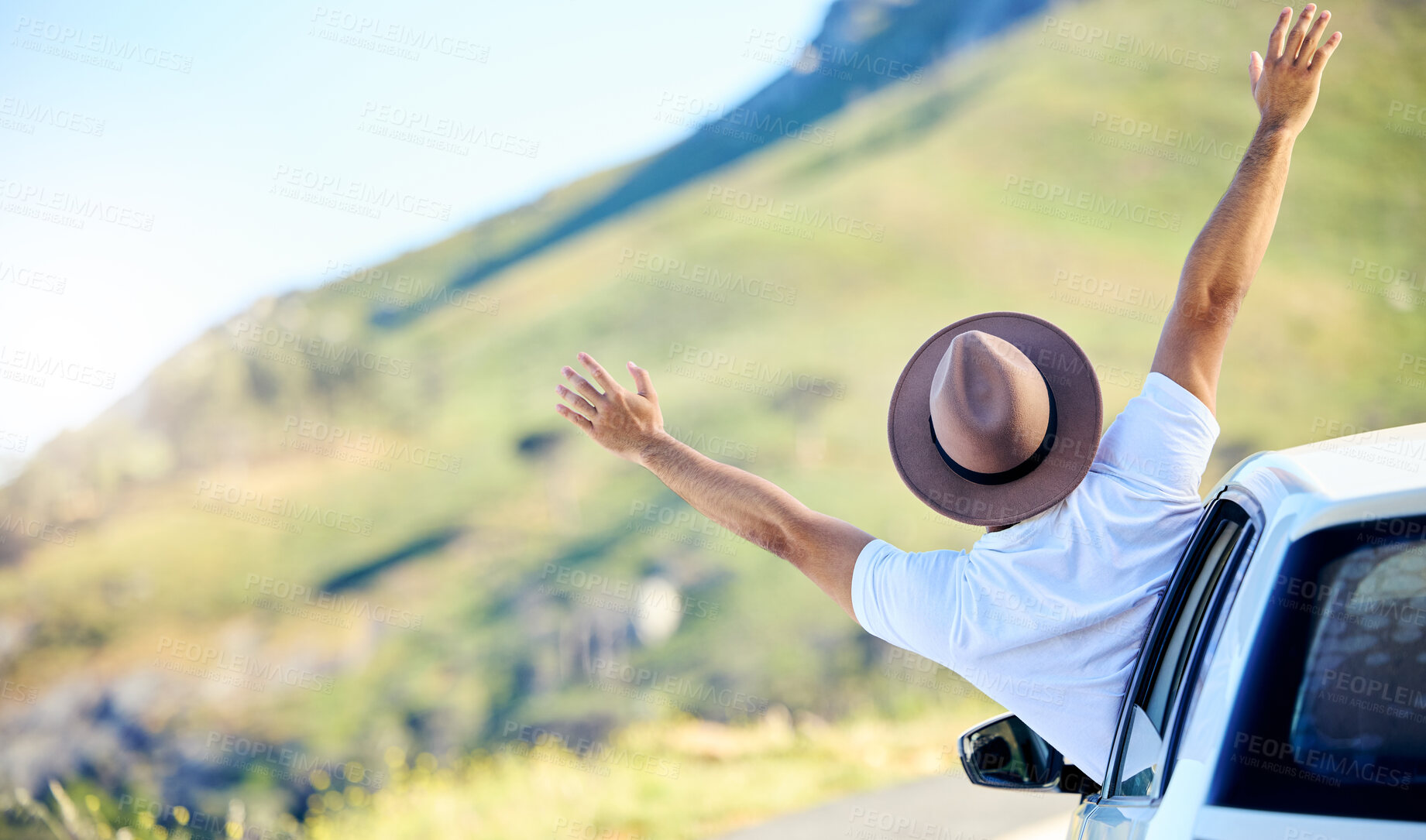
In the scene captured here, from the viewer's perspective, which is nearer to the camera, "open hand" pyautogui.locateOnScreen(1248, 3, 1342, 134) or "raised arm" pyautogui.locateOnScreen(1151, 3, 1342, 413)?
"raised arm" pyautogui.locateOnScreen(1151, 3, 1342, 413)

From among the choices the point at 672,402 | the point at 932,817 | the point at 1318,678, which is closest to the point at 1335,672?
the point at 1318,678

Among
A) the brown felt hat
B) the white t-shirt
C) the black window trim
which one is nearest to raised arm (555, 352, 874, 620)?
the white t-shirt

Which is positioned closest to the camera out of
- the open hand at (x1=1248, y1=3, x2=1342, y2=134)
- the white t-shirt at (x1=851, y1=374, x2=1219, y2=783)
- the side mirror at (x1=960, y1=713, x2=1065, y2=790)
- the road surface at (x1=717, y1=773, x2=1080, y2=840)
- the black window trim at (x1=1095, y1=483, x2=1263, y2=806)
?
the black window trim at (x1=1095, y1=483, x2=1263, y2=806)

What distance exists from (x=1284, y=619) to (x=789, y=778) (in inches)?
328

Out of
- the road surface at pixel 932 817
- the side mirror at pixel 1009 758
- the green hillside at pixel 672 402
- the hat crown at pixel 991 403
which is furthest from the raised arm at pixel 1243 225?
the green hillside at pixel 672 402

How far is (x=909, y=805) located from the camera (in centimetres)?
738

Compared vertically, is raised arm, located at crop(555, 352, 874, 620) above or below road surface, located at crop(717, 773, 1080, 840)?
above

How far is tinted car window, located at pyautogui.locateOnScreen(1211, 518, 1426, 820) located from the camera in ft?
4.83

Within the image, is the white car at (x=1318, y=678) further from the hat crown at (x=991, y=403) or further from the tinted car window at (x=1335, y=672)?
the hat crown at (x=991, y=403)

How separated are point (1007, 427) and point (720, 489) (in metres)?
0.77

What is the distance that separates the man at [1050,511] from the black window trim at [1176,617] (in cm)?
4

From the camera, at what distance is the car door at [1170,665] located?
70.7 inches

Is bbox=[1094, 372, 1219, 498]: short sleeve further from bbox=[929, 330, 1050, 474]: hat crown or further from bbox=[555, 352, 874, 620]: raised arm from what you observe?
bbox=[555, 352, 874, 620]: raised arm

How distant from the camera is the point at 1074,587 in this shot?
2.10 meters
